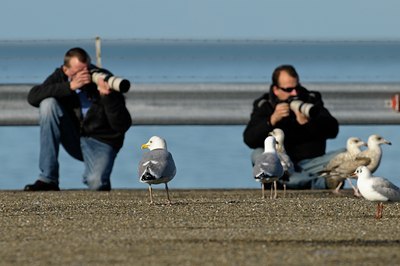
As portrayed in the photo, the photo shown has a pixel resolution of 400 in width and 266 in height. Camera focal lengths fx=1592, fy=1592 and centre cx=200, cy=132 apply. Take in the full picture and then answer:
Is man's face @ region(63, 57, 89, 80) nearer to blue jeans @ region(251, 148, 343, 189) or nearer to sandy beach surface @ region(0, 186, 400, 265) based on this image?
blue jeans @ region(251, 148, 343, 189)

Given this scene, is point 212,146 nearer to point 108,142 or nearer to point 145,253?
point 108,142

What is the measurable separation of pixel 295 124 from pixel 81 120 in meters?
1.92

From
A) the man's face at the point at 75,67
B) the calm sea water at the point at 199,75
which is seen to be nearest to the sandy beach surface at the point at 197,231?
the man's face at the point at 75,67

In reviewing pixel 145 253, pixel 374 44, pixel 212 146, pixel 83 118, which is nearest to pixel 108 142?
pixel 83 118

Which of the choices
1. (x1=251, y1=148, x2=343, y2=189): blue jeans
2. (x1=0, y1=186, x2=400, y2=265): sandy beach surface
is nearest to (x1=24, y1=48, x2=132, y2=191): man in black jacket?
(x1=251, y1=148, x2=343, y2=189): blue jeans

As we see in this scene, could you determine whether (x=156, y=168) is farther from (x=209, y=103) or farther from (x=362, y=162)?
(x=209, y=103)

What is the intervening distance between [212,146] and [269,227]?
47.3 ft

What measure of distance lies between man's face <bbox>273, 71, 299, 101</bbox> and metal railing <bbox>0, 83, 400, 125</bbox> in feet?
4.45

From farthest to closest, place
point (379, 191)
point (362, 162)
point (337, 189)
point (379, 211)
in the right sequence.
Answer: point (362, 162)
point (337, 189)
point (379, 191)
point (379, 211)

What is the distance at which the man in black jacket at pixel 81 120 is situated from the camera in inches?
Answer: 551

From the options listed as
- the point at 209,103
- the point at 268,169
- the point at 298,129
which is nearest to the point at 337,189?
the point at 298,129

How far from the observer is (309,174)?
14000mm

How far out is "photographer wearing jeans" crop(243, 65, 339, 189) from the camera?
14.1 metres

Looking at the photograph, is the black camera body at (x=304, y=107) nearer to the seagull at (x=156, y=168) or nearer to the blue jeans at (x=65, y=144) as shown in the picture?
the blue jeans at (x=65, y=144)
